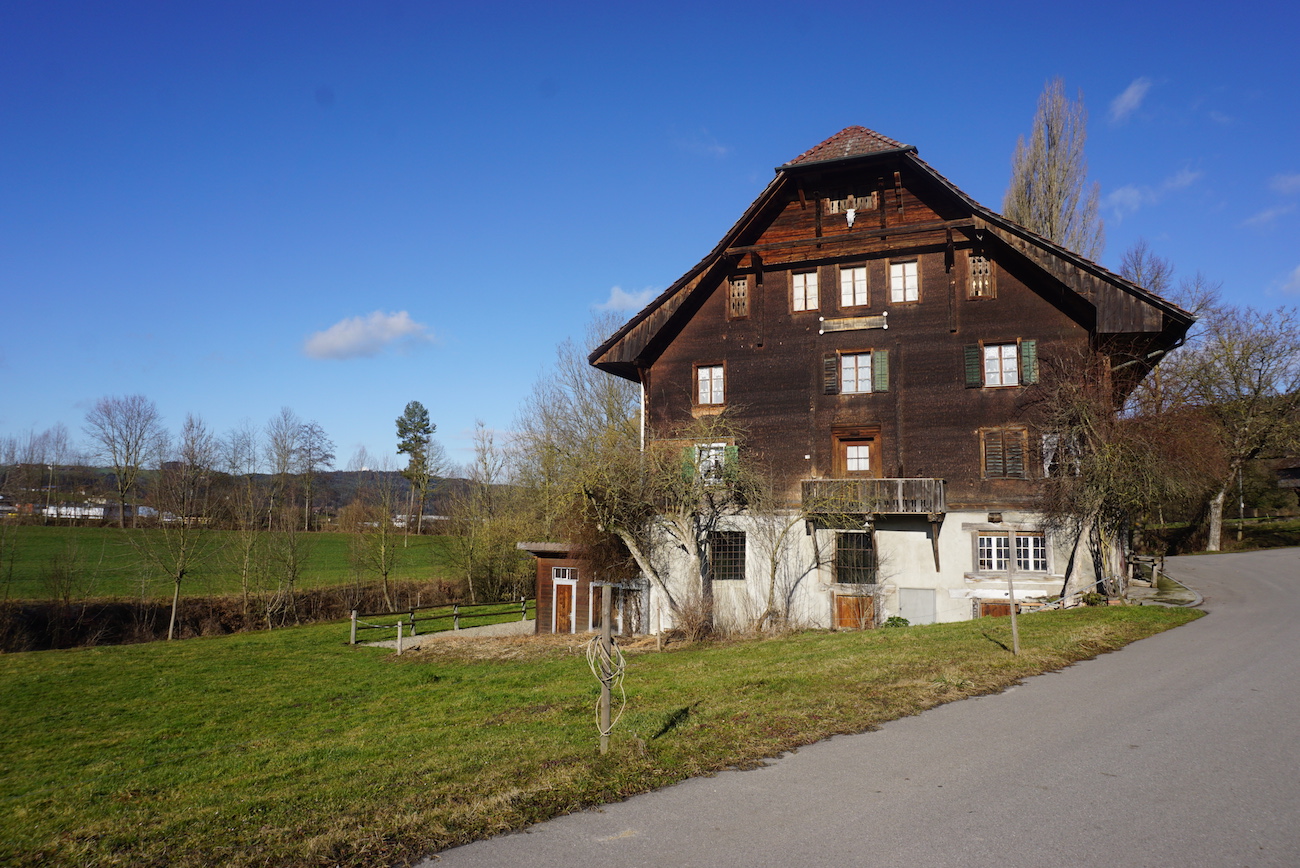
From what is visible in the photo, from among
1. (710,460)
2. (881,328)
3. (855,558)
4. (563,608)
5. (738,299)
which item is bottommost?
(563,608)

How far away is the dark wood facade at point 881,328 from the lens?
24.2m

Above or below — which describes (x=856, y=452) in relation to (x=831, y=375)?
below

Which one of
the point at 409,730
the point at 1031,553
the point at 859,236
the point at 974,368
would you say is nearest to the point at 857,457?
the point at 974,368

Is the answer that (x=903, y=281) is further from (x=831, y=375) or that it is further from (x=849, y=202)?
(x=831, y=375)

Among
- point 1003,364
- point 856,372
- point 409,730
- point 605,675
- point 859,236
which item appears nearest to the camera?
point 605,675

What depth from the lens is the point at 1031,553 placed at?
2384 centimetres

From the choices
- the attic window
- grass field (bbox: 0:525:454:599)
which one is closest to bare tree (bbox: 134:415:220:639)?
grass field (bbox: 0:525:454:599)

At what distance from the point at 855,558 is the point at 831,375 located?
6090mm

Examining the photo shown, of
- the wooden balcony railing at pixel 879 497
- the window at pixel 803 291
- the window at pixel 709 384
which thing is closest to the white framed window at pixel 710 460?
the window at pixel 709 384

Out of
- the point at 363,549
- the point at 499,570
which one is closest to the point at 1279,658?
the point at 499,570

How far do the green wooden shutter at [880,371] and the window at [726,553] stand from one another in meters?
6.57

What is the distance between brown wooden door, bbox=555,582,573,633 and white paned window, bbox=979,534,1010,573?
13482mm

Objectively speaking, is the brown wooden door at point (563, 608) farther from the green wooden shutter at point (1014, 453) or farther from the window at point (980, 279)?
the window at point (980, 279)

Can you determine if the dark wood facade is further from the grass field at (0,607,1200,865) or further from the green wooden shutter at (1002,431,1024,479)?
the grass field at (0,607,1200,865)
